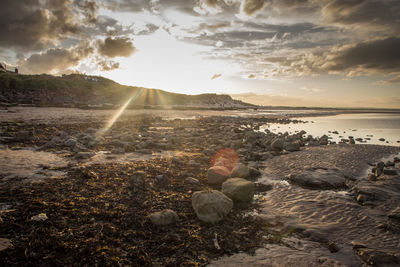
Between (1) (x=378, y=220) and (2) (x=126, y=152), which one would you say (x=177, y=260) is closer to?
(1) (x=378, y=220)

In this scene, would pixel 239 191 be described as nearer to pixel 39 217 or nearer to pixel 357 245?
pixel 357 245

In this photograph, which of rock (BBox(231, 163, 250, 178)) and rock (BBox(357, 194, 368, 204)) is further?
rock (BBox(231, 163, 250, 178))

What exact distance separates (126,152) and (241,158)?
5.46 meters

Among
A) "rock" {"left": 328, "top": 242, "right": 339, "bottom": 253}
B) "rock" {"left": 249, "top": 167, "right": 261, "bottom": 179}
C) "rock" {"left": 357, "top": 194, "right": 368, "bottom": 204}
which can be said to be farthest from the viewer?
"rock" {"left": 249, "top": 167, "right": 261, "bottom": 179}

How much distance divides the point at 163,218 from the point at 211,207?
102 centimetres

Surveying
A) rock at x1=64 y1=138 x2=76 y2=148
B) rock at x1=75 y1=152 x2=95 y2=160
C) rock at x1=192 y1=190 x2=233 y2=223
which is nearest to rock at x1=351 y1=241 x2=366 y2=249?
rock at x1=192 y1=190 x2=233 y2=223

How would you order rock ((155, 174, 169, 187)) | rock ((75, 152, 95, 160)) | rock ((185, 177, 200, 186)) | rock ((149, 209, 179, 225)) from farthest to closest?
rock ((75, 152, 95, 160)) < rock ((185, 177, 200, 186)) < rock ((155, 174, 169, 187)) < rock ((149, 209, 179, 225))

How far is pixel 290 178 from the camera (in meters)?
7.01

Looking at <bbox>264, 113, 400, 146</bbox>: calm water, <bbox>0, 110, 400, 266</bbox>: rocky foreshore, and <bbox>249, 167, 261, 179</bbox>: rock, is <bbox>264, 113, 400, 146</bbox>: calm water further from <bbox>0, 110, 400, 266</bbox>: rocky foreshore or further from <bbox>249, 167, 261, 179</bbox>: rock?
<bbox>249, 167, 261, 179</bbox>: rock

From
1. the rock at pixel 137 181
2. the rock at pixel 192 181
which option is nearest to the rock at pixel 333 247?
the rock at pixel 192 181

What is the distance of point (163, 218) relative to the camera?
153 inches

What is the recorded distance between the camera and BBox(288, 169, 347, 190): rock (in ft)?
20.5

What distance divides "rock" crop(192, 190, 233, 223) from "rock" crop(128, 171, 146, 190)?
1.90m

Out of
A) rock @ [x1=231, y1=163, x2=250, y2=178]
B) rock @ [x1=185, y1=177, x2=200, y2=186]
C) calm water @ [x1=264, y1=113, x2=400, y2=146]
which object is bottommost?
rock @ [x1=185, y1=177, x2=200, y2=186]
